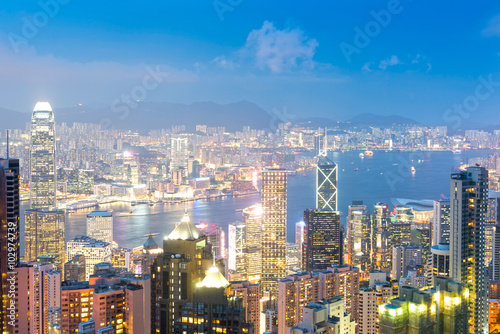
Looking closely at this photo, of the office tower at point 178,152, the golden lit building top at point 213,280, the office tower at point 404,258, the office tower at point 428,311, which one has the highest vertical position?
the office tower at point 178,152

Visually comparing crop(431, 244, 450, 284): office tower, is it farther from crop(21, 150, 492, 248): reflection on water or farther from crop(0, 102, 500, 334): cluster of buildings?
crop(21, 150, 492, 248): reflection on water

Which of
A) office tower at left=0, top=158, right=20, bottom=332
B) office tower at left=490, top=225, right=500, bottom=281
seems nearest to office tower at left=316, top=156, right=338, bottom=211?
office tower at left=490, top=225, right=500, bottom=281

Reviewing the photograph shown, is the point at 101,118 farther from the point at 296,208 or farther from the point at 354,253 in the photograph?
the point at 354,253

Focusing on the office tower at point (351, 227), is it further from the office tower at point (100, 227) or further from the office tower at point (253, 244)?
the office tower at point (100, 227)

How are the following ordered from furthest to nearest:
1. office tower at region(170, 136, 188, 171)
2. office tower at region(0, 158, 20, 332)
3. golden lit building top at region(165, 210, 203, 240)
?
1. office tower at region(170, 136, 188, 171)
2. office tower at region(0, 158, 20, 332)
3. golden lit building top at region(165, 210, 203, 240)

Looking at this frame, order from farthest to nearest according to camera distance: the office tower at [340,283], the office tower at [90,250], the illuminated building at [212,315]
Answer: the office tower at [90,250] < the office tower at [340,283] < the illuminated building at [212,315]

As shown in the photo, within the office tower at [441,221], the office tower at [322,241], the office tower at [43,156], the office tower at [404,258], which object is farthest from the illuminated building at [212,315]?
the office tower at [43,156]

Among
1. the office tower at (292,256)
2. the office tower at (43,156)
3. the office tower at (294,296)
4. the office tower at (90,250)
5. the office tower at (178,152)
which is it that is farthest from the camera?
the office tower at (178,152)

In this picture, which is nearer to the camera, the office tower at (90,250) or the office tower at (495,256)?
the office tower at (495,256)
